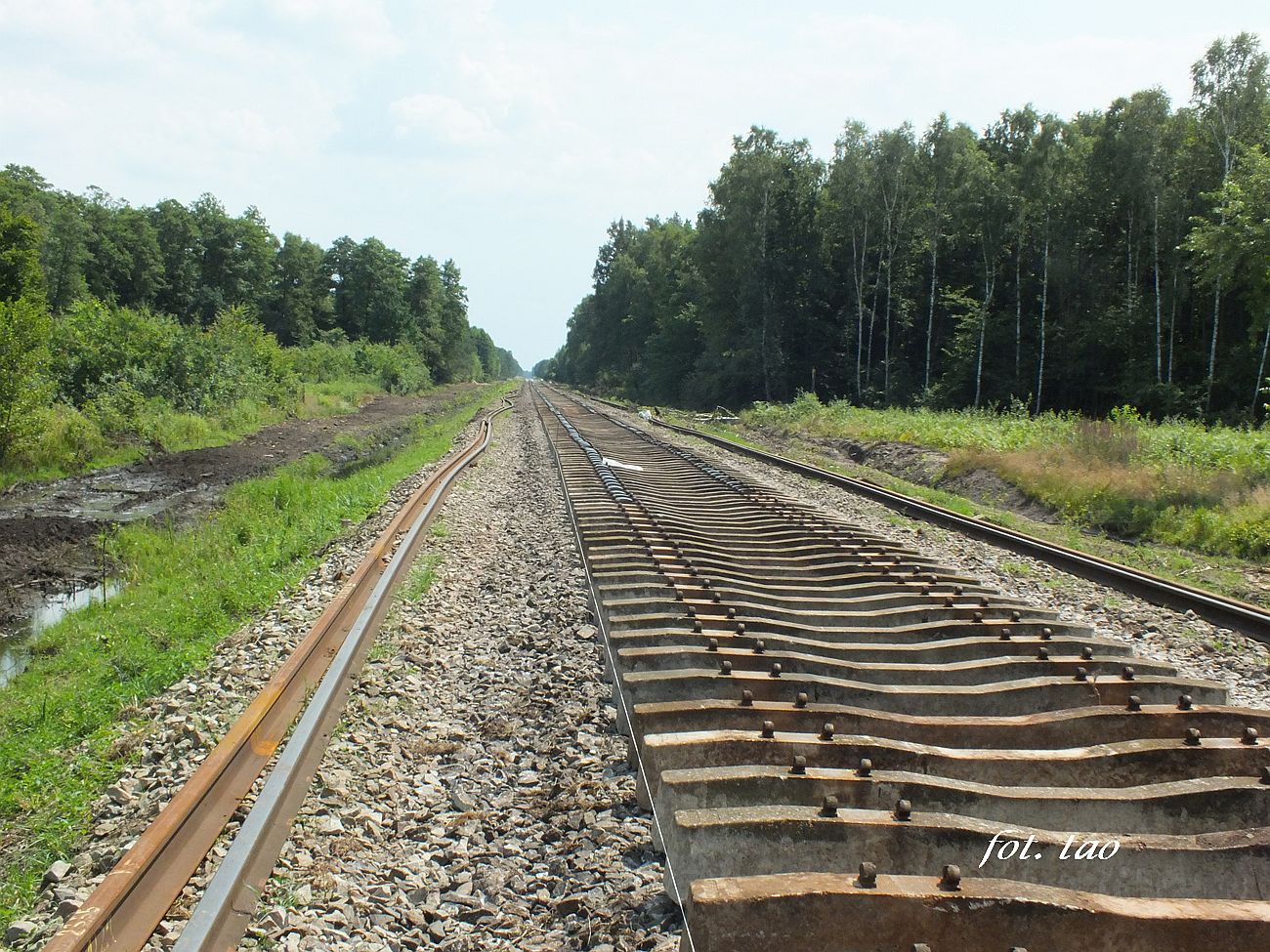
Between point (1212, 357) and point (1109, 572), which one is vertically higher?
point (1212, 357)

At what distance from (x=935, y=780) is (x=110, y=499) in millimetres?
16013

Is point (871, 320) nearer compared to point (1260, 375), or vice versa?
point (1260, 375)

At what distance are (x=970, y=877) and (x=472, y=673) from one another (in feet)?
10.7

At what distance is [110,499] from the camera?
1503 centimetres

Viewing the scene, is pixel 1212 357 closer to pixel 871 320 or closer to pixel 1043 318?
pixel 1043 318

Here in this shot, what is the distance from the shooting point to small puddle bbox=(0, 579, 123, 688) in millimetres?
7273

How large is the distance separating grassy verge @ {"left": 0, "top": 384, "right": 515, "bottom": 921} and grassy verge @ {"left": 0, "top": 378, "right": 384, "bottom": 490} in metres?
5.59

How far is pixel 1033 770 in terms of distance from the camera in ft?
10.1

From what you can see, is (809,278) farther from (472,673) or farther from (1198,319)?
(472,673)

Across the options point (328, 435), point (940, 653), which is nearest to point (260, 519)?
point (940, 653)

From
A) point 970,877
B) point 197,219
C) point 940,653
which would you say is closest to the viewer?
point 970,877

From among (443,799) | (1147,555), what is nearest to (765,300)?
(1147,555)

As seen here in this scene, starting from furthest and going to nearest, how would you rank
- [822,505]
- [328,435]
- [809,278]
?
[809,278] < [328,435] < [822,505]

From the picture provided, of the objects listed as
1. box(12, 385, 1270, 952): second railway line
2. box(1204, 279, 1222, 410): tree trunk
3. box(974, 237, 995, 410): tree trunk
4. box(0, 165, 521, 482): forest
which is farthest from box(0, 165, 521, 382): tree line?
box(12, 385, 1270, 952): second railway line
